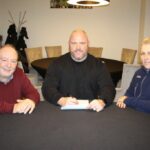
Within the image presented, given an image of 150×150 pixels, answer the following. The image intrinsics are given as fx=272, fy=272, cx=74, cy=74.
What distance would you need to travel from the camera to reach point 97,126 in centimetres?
157

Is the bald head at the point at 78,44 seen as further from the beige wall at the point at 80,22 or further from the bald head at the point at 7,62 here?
the beige wall at the point at 80,22

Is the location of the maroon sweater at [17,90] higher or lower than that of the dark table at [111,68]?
higher

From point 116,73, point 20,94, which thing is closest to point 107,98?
point 20,94

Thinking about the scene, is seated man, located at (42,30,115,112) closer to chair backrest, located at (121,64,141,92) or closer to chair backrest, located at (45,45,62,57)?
chair backrest, located at (121,64,141,92)

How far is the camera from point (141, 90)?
6.56 feet

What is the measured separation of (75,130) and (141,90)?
2.36 ft

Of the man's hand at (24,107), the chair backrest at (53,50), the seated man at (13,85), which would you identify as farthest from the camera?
the chair backrest at (53,50)

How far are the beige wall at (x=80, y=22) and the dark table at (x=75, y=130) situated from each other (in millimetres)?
4474

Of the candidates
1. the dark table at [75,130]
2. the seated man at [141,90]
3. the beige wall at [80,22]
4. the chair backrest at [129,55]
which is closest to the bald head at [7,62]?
Result: the dark table at [75,130]

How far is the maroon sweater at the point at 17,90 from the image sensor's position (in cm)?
→ 204

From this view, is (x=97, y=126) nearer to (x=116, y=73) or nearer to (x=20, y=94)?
(x=20, y=94)

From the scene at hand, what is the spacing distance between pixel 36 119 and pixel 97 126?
380 mm

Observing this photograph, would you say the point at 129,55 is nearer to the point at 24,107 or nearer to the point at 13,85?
the point at 13,85

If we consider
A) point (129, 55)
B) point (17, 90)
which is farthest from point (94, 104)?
point (129, 55)
